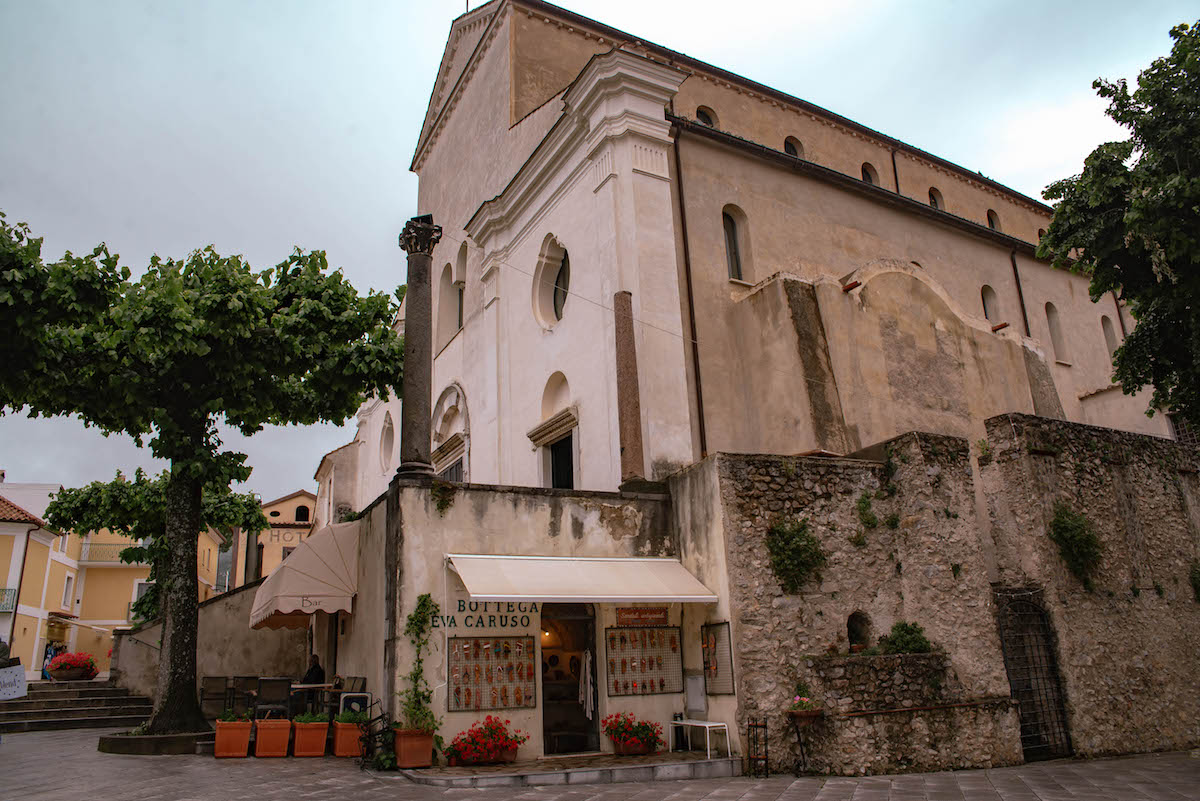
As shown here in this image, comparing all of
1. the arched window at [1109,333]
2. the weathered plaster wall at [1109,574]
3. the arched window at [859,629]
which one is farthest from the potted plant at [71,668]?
the arched window at [1109,333]

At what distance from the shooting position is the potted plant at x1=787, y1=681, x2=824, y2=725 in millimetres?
10523

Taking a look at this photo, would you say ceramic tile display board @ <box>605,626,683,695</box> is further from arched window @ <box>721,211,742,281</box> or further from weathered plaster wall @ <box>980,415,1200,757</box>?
arched window @ <box>721,211,742,281</box>

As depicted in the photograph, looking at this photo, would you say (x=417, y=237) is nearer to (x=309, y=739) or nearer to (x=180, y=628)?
(x=180, y=628)

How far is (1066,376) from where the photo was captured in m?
22.9

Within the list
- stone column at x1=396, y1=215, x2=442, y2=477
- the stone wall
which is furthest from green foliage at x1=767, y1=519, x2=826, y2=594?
stone column at x1=396, y1=215, x2=442, y2=477

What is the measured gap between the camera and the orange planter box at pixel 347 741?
11227 mm

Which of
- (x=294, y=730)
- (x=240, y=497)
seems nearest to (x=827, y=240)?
(x=294, y=730)

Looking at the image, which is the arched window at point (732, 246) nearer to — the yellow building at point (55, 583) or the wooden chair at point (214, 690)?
the wooden chair at point (214, 690)

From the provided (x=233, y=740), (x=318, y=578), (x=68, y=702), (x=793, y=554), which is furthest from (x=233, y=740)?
(x=68, y=702)

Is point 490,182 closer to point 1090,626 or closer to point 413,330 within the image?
point 413,330

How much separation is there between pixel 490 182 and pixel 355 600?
1214 cm

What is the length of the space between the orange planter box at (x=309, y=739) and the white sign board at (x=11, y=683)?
311cm

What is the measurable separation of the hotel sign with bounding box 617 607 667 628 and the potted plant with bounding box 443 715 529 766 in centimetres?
203

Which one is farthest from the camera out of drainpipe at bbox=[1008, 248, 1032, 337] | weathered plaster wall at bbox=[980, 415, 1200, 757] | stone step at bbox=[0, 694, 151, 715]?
drainpipe at bbox=[1008, 248, 1032, 337]
